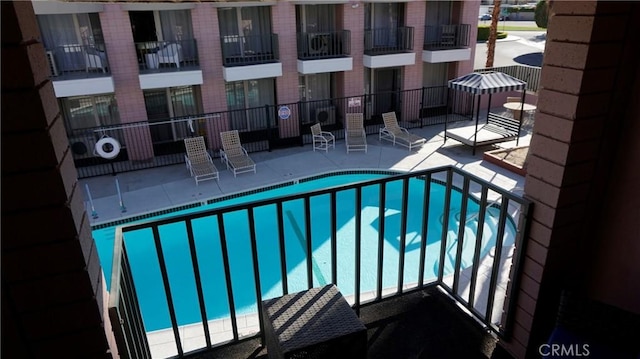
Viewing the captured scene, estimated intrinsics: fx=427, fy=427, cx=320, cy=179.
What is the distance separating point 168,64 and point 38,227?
36.6 feet

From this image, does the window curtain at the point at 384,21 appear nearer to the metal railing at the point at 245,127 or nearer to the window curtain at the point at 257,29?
the metal railing at the point at 245,127

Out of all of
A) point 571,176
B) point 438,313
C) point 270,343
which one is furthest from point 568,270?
point 270,343

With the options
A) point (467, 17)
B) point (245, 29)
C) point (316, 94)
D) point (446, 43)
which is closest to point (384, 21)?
point (446, 43)

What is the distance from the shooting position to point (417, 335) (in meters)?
3.20

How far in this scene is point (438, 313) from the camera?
136 inches

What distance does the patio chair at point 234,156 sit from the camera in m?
10.6

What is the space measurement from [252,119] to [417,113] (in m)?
5.74

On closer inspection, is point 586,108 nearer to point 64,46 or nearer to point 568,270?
point 568,270

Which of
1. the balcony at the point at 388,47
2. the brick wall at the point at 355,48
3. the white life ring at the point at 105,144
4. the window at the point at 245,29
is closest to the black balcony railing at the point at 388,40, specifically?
the balcony at the point at 388,47

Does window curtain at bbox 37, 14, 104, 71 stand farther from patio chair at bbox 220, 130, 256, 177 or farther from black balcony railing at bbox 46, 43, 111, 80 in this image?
patio chair at bbox 220, 130, 256, 177

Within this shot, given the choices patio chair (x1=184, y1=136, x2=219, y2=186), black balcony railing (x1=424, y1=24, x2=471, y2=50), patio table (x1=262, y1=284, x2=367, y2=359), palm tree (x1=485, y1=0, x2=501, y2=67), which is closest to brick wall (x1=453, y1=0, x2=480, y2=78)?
black balcony railing (x1=424, y1=24, x2=471, y2=50)

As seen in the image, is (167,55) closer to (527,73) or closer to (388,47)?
(388,47)

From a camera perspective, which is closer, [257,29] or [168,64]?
[168,64]

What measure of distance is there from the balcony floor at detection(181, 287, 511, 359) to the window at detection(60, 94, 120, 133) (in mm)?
10432
